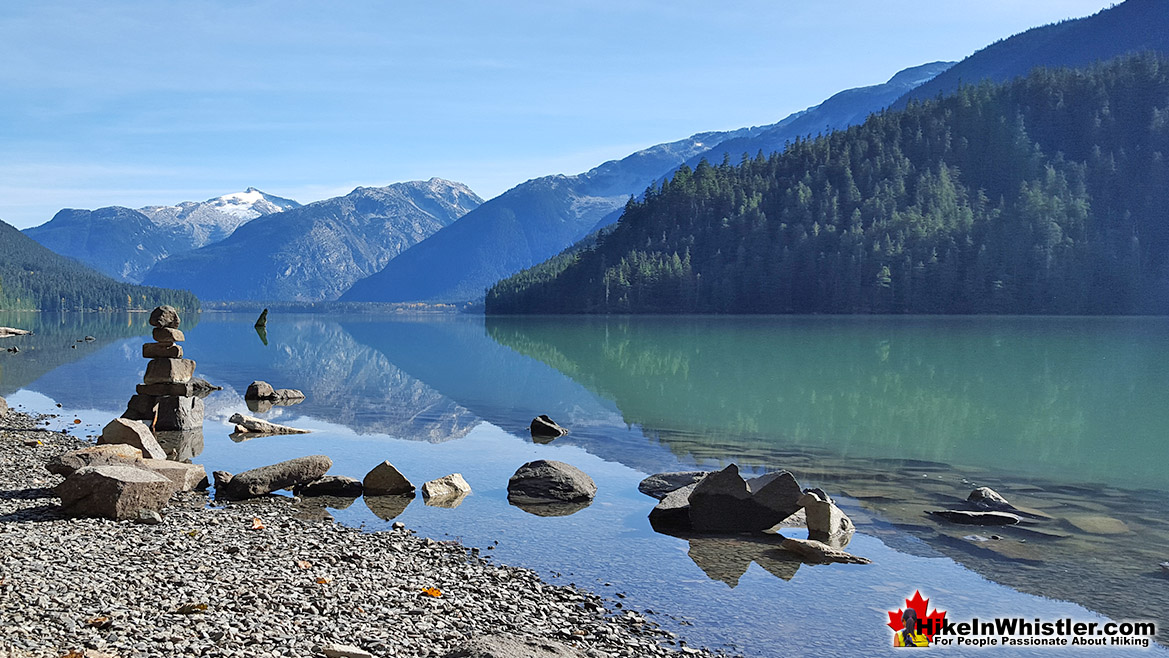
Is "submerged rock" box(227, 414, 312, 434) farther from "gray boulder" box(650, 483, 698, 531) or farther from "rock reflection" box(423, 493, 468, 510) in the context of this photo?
"gray boulder" box(650, 483, 698, 531)

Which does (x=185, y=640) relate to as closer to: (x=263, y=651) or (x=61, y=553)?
(x=263, y=651)

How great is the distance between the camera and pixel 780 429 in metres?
36.6

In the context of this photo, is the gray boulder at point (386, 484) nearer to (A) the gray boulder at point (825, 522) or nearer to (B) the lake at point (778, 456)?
(B) the lake at point (778, 456)

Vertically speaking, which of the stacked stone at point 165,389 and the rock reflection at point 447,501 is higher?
the stacked stone at point 165,389

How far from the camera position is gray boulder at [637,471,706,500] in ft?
77.7

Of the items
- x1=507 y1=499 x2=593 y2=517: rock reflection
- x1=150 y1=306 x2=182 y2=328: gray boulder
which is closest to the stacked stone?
x1=150 y1=306 x2=182 y2=328: gray boulder

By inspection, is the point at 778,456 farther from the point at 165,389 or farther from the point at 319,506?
the point at 165,389

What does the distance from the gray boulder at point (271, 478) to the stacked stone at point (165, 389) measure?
48.6ft

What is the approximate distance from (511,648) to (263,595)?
175 inches

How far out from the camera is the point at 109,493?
1850cm

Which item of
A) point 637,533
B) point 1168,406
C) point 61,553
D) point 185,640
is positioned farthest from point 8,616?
point 1168,406

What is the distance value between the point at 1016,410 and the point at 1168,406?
8.14m

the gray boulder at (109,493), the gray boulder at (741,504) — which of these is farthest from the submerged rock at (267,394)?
the gray boulder at (741,504)

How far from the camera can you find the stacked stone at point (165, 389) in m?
36.5
